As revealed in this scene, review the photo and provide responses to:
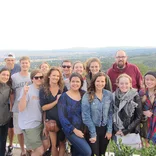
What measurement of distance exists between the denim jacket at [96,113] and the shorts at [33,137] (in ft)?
3.01

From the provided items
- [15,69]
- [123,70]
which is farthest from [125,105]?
[15,69]

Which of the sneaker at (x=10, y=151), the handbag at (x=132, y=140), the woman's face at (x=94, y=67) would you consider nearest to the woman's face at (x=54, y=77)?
the woman's face at (x=94, y=67)

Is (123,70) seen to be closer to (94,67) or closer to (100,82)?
(94,67)

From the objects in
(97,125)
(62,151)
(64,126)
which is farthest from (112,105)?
(62,151)

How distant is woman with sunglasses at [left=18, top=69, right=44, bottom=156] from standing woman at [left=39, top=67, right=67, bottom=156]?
6.7 inches

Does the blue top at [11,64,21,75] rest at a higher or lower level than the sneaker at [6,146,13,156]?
higher

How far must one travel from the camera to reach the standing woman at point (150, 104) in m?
3.55

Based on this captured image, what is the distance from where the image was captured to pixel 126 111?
3.43 m

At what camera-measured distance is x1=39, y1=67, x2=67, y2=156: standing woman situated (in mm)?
3564

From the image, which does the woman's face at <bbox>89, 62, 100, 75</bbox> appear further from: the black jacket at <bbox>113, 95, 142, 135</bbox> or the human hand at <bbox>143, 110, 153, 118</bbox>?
the human hand at <bbox>143, 110, 153, 118</bbox>

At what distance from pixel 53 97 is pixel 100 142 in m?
1.13

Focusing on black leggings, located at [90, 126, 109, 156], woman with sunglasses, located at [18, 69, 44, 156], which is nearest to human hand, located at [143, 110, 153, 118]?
black leggings, located at [90, 126, 109, 156]

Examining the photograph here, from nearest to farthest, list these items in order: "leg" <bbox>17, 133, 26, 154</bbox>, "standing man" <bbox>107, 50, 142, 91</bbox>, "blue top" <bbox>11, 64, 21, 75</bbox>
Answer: "leg" <bbox>17, 133, 26, 154</bbox> < "blue top" <bbox>11, 64, 21, 75</bbox> < "standing man" <bbox>107, 50, 142, 91</bbox>

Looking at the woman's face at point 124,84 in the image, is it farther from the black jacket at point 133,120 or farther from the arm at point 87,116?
the arm at point 87,116
